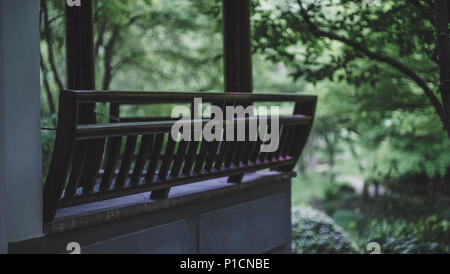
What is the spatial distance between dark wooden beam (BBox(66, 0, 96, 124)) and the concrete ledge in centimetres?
109

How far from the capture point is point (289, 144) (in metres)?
4.55

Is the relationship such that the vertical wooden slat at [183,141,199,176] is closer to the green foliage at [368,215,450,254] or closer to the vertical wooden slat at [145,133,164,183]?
the vertical wooden slat at [145,133,164,183]

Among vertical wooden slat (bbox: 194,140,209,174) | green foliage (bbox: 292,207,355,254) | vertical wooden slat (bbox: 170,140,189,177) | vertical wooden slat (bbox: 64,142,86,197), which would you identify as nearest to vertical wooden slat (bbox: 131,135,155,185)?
vertical wooden slat (bbox: 170,140,189,177)

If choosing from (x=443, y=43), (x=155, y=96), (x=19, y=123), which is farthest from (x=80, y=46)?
(x=443, y=43)

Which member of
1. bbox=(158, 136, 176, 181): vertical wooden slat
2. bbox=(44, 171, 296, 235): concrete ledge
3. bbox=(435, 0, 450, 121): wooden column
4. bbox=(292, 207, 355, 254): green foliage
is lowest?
bbox=(292, 207, 355, 254): green foliage

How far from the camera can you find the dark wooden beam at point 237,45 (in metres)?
4.48

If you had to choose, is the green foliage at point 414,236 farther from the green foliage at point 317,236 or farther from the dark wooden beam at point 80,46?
the dark wooden beam at point 80,46

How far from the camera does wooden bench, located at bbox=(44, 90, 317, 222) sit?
2.50 m

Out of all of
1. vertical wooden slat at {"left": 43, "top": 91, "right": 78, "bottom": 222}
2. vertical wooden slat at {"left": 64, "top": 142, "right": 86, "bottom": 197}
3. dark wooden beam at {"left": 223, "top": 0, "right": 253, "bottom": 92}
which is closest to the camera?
vertical wooden slat at {"left": 43, "top": 91, "right": 78, "bottom": 222}

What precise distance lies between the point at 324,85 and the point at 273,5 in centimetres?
400

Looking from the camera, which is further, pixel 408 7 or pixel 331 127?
pixel 331 127

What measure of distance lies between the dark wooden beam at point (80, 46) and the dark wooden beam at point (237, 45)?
1.38 m
